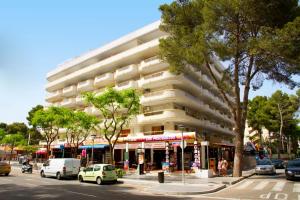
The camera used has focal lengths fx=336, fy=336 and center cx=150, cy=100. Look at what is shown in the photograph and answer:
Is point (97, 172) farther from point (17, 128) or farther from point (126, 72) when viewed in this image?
point (17, 128)

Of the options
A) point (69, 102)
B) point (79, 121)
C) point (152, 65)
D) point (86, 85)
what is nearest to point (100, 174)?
point (79, 121)

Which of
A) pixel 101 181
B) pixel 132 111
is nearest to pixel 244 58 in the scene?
pixel 132 111

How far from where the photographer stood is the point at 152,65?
1710 inches

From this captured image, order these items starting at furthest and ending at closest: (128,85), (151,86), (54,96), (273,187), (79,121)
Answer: (54,96) < (128,85) < (151,86) < (79,121) < (273,187)

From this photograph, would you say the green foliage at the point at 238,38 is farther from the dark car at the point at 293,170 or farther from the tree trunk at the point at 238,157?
the dark car at the point at 293,170

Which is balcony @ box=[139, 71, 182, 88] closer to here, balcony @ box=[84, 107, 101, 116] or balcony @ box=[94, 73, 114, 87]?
balcony @ box=[94, 73, 114, 87]

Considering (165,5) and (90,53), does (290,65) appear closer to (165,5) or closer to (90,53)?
(165,5)

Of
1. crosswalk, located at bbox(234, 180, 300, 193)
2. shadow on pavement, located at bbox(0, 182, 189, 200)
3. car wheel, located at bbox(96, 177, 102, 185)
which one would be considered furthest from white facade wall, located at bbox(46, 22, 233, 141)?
shadow on pavement, located at bbox(0, 182, 189, 200)

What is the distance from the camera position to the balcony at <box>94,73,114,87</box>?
51338 mm

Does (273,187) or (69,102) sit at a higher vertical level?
(69,102)

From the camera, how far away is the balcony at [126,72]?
46812mm

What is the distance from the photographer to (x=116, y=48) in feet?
170

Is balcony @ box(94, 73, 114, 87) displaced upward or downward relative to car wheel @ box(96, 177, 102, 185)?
upward

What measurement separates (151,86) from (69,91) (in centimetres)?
2335
